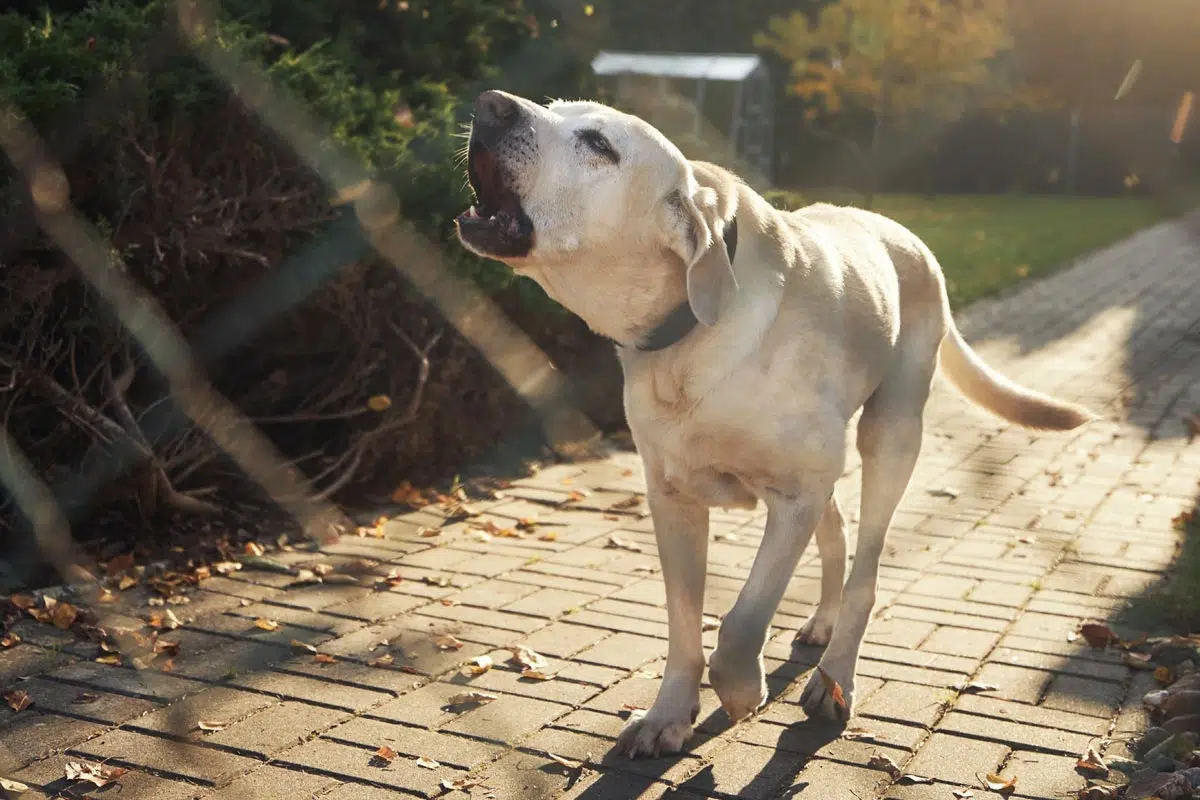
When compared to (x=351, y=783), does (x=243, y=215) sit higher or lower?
higher

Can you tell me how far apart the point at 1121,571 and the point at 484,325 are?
3.34 metres

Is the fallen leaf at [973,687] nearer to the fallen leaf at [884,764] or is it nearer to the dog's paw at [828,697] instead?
the dog's paw at [828,697]

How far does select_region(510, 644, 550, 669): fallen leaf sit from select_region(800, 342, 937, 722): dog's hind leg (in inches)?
36.8

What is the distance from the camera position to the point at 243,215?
5.91 meters

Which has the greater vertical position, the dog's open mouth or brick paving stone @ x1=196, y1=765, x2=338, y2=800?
the dog's open mouth

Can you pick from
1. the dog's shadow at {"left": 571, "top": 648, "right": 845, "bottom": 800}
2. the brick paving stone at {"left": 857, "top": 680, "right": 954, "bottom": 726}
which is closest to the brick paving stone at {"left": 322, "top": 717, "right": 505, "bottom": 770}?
the dog's shadow at {"left": 571, "top": 648, "right": 845, "bottom": 800}

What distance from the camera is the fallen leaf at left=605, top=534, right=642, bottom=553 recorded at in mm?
6104

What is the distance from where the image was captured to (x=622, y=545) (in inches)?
242

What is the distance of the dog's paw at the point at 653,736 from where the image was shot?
3.87m

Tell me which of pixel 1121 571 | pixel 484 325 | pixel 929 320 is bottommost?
pixel 1121 571

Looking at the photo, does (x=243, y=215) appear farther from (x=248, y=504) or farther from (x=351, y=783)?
(x=351, y=783)

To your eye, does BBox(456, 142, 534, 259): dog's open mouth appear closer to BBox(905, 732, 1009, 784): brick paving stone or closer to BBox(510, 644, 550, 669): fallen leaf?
BBox(510, 644, 550, 669): fallen leaf

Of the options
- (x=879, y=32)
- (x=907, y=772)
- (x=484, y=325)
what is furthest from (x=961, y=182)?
(x=907, y=772)

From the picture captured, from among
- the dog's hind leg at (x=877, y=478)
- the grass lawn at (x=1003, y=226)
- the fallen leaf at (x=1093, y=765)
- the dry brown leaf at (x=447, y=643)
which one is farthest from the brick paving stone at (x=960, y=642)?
the grass lawn at (x=1003, y=226)
